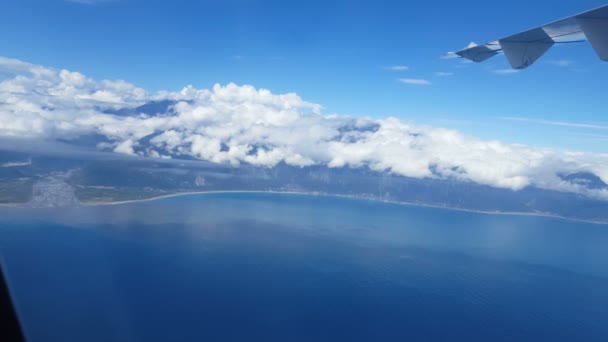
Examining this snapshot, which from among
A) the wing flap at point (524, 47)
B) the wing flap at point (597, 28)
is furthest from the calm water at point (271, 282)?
the wing flap at point (597, 28)

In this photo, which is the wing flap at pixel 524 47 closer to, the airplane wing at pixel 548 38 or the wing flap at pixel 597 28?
the airplane wing at pixel 548 38

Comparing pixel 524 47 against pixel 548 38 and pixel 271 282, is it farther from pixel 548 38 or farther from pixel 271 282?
pixel 271 282

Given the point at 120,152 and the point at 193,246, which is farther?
the point at 120,152

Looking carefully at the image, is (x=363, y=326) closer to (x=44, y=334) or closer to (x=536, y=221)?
(x=44, y=334)

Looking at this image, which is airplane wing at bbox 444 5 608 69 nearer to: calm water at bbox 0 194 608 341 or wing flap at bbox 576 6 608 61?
wing flap at bbox 576 6 608 61

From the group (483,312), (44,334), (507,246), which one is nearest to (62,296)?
(44,334)
